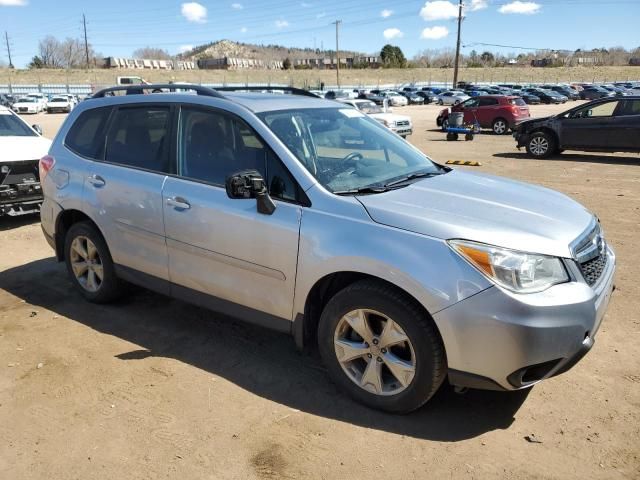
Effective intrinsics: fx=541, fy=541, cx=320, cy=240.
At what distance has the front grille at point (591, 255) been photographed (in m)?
3.05

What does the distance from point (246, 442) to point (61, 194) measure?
3.10 meters

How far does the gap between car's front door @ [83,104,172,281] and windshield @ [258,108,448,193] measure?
1.03m

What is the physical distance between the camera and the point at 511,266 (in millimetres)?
2773

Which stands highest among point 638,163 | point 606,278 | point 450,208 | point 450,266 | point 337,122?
point 337,122

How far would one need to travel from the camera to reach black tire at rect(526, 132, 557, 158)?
1527cm

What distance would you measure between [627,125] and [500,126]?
10.2m

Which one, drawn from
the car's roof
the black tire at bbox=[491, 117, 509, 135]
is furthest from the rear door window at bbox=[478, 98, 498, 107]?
the car's roof

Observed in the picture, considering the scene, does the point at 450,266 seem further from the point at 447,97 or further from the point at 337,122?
the point at 447,97

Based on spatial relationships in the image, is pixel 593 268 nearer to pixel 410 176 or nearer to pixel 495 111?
pixel 410 176

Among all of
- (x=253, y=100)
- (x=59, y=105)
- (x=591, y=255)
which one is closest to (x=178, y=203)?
(x=253, y=100)

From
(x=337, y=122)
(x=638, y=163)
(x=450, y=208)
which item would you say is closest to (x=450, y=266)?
(x=450, y=208)

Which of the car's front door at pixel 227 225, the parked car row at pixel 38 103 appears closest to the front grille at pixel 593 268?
the car's front door at pixel 227 225

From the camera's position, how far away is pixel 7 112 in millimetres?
9211

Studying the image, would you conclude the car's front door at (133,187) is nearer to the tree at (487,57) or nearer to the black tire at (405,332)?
the black tire at (405,332)
